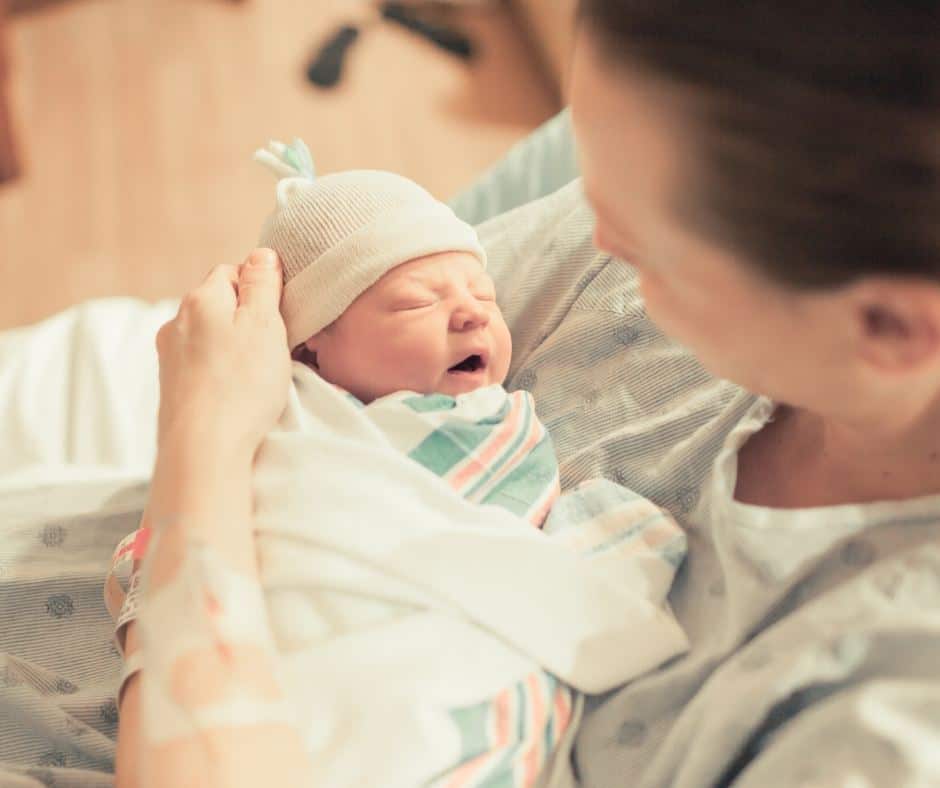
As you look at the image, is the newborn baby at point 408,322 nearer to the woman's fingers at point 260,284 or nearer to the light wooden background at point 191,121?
the woman's fingers at point 260,284

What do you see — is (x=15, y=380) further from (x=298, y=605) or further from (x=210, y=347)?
(x=298, y=605)

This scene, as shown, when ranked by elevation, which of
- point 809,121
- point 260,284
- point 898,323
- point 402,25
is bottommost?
point 402,25

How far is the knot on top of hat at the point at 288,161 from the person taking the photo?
1.10 metres

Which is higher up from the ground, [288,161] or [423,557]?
[288,161]

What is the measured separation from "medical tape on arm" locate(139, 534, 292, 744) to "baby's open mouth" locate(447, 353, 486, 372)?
0.34m

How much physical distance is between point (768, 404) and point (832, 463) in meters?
0.08

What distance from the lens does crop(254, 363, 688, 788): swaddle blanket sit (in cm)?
71

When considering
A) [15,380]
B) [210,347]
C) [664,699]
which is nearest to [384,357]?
[210,347]

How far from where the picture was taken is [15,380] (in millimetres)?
1222

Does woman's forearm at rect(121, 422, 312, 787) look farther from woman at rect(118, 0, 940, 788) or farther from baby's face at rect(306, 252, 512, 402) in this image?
baby's face at rect(306, 252, 512, 402)

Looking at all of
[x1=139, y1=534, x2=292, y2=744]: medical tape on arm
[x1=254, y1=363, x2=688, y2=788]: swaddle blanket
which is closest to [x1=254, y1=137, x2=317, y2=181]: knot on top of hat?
[x1=254, y1=363, x2=688, y2=788]: swaddle blanket

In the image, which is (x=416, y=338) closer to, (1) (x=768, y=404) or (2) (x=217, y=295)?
(2) (x=217, y=295)

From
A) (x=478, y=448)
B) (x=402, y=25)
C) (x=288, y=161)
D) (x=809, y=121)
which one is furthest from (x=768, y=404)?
(x=402, y=25)

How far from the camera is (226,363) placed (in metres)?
0.86
